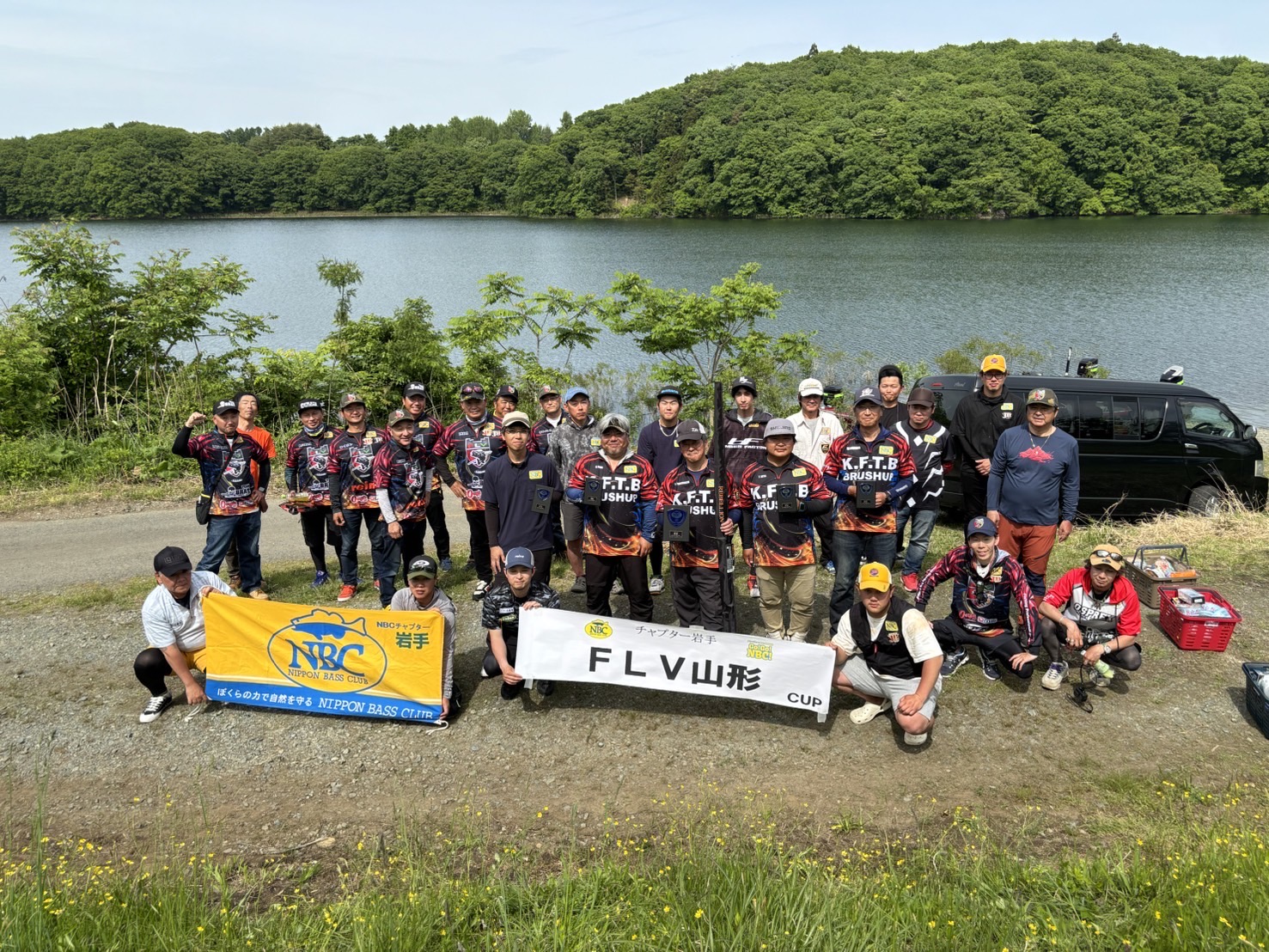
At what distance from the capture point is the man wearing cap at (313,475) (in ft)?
27.5

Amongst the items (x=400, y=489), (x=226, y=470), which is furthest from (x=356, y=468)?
(x=226, y=470)

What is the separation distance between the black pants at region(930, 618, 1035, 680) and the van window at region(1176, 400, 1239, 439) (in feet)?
19.5

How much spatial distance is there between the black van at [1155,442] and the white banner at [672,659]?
5.75 metres

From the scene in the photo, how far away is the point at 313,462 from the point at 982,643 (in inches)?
265

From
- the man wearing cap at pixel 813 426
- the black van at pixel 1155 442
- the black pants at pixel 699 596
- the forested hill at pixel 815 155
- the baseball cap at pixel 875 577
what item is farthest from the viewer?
the forested hill at pixel 815 155

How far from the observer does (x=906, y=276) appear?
39.2 metres

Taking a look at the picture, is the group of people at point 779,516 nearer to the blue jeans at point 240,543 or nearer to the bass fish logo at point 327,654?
the blue jeans at point 240,543

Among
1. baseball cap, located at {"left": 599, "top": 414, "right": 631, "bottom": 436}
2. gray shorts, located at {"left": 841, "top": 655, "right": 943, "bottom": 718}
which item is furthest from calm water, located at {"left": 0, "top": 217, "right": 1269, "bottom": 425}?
gray shorts, located at {"left": 841, "top": 655, "right": 943, "bottom": 718}

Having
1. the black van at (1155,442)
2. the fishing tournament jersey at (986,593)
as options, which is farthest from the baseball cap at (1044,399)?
the black van at (1155,442)

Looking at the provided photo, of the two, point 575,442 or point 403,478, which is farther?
point 575,442

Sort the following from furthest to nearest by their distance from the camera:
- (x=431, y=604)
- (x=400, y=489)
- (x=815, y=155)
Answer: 1. (x=815, y=155)
2. (x=400, y=489)
3. (x=431, y=604)

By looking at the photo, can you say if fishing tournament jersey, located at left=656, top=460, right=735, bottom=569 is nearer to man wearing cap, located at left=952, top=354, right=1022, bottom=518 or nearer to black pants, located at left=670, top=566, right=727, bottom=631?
black pants, located at left=670, top=566, right=727, bottom=631

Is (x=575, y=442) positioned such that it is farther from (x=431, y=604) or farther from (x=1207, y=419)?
(x=1207, y=419)

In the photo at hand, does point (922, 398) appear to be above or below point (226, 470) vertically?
above
